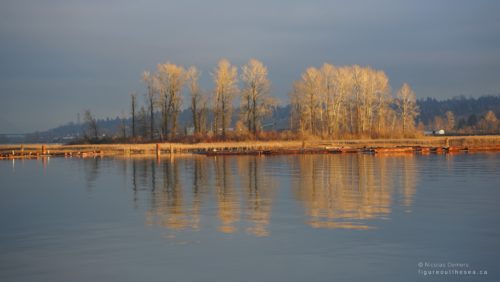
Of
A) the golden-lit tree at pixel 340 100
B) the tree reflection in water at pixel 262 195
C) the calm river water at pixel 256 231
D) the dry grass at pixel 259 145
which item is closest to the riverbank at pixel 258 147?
the dry grass at pixel 259 145

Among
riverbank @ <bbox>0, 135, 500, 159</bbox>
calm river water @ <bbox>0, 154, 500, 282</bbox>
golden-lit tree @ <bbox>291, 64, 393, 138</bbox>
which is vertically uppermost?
golden-lit tree @ <bbox>291, 64, 393, 138</bbox>

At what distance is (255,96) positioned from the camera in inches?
3533

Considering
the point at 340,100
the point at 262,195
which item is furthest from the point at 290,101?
the point at 262,195

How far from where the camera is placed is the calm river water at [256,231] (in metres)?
14.1

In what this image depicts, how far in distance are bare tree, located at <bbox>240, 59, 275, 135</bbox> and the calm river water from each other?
56646 millimetres

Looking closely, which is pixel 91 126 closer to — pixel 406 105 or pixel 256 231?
pixel 406 105

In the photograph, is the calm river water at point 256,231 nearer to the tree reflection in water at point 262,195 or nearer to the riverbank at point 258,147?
the tree reflection in water at point 262,195

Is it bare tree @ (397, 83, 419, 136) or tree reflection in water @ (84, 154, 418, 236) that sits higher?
bare tree @ (397, 83, 419, 136)

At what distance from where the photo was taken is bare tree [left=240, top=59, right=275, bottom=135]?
292 feet

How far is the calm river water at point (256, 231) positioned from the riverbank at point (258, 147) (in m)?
36.9

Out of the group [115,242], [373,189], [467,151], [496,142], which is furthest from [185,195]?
[496,142]

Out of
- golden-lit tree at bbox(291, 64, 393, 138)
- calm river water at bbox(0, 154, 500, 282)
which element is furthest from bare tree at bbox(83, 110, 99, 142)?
calm river water at bbox(0, 154, 500, 282)

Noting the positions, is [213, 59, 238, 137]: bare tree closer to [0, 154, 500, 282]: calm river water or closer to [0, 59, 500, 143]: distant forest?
[0, 59, 500, 143]: distant forest

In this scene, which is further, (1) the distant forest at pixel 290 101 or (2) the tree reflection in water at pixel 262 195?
(1) the distant forest at pixel 290 101
